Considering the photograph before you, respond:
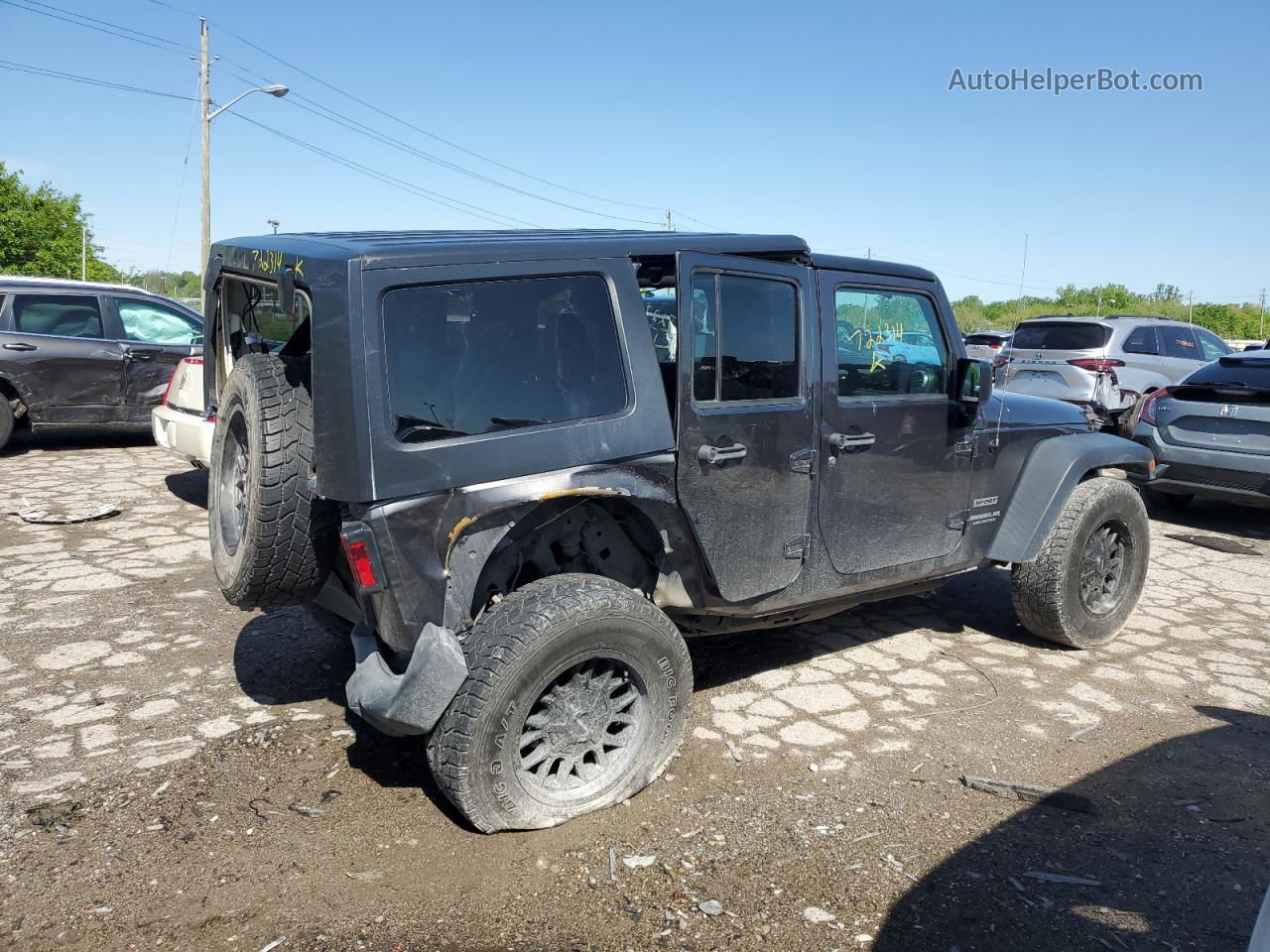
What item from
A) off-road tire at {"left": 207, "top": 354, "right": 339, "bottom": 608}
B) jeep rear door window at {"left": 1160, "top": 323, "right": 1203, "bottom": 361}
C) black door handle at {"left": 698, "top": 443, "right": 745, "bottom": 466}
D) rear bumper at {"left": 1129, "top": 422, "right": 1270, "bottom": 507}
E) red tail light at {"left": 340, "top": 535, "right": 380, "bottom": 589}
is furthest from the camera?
jeep rear door window at {"left": 1160, "top": 323, "right": 1203, "bottom": 361}

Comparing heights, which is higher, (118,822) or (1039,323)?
(1039,323)

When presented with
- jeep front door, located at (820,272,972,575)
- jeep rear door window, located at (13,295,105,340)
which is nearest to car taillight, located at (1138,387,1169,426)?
jeep front door, located at (820,272,972,575)

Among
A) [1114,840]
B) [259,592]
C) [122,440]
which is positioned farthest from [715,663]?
[122,440]

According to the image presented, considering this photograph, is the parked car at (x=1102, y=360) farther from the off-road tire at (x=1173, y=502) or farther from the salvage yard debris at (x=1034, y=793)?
the salvage yard debris at (x=1034, y=793)

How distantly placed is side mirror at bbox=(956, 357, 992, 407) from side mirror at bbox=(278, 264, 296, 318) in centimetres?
285

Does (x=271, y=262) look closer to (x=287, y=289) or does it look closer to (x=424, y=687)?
(x=287, y=289)

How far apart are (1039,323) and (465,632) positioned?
36.1 ft

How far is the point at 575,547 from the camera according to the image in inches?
135

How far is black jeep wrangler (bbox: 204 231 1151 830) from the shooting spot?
287cm

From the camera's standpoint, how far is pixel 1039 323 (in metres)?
12.2

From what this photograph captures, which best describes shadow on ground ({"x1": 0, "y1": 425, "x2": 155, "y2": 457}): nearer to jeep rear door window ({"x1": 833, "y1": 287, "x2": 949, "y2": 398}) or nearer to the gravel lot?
the gravel lot

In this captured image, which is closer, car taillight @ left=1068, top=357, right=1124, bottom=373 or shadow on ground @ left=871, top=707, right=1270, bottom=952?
shadow on ground @ left=871, top=707, right=1270, bottom=952

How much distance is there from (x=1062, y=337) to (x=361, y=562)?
36.6 ft

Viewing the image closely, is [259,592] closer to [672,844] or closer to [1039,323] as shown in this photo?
[672,844]
